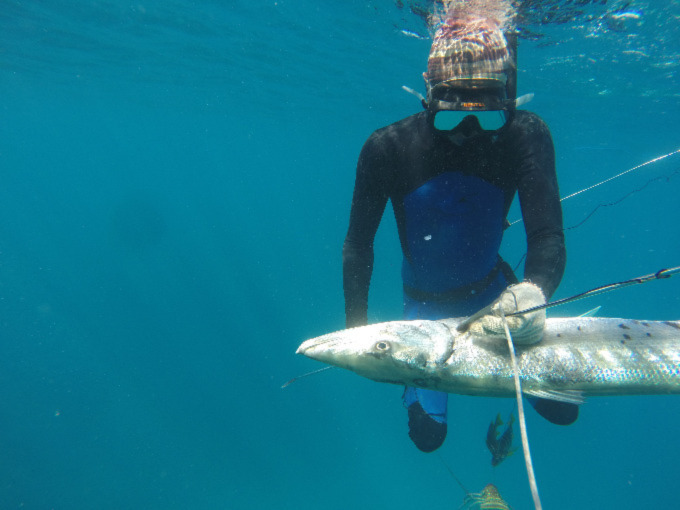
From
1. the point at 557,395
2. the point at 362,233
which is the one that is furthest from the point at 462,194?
the point at 557,395

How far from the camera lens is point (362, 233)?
10.4 feet

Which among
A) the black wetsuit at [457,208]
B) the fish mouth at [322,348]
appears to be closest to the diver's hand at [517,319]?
the black wetsuit at [457,208]

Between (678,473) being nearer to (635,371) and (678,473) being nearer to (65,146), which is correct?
(635,371)

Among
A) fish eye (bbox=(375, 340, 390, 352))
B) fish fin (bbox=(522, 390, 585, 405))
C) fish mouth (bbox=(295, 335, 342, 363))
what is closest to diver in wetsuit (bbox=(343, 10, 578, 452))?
fish fin (bbox=(522, 390, 585, 405))

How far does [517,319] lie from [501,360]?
Answer: 10.8 inches

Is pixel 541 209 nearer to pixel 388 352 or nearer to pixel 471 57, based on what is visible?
pixel 471 57

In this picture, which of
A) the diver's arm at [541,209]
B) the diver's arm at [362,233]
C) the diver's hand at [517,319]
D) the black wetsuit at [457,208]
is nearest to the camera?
the diver's hand at [517,319]

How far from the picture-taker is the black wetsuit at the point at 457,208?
265cm

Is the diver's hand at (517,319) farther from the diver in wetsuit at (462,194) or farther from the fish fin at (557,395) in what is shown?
the fish fin at (557,395)

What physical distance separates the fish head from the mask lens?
1.50 m

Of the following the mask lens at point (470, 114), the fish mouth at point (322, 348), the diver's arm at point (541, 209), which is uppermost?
the mask lens at point (470, 114)

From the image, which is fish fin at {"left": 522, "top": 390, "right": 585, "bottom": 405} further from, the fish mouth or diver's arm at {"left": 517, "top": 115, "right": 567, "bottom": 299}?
the fish mouth

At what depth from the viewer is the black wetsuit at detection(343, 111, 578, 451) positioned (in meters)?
2.65

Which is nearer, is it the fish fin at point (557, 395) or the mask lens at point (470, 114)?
the fish fin at point (557, 395)
